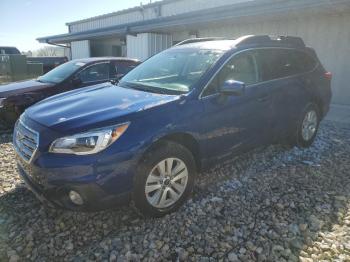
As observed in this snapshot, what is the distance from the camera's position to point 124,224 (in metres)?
3.10

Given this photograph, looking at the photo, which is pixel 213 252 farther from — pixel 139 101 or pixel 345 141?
pixel 345 141

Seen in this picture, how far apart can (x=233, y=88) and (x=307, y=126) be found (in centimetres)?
248

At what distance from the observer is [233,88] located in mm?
3326

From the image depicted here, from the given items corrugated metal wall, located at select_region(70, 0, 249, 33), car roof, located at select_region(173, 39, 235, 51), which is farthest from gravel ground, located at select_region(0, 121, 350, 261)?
corrugated metal wall, located at select_region(70, 0, 249, 33)

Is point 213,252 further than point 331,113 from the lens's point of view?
No

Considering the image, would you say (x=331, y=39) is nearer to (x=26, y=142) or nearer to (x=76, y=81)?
(x=76, y=81)

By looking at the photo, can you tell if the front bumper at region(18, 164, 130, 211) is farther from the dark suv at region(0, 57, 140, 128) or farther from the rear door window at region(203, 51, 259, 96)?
the dark suv at region(0, 57, 140, 128)

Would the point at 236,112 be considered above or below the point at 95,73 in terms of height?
below

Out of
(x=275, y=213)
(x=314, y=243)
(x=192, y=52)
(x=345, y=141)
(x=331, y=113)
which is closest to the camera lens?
(x=314, y=243)

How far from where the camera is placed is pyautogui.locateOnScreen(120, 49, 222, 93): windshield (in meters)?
3.53

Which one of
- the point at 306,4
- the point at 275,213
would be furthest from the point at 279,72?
the point at 306,4

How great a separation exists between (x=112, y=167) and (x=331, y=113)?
6951 millimetres

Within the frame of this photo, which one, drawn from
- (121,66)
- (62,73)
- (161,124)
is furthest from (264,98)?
(62,73)

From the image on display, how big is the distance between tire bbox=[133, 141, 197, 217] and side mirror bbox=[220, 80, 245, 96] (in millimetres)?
790
